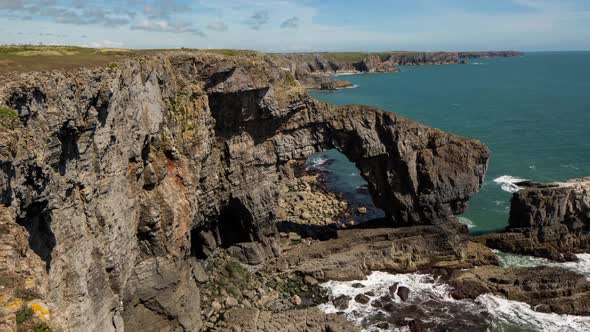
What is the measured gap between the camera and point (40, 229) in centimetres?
1723

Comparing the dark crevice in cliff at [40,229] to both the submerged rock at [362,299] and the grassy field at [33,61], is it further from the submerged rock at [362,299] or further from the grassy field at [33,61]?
the submerged rock at [362,299]

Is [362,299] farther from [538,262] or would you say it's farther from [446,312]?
[538,262]

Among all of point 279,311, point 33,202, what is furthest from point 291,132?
point 33,202

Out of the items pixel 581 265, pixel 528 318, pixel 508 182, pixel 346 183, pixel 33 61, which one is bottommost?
pixel 528 318

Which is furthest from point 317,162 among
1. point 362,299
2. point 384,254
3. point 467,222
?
point 362,299

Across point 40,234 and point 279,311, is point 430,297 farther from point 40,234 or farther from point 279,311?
point 40,234

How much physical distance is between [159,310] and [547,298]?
27786 millimetres

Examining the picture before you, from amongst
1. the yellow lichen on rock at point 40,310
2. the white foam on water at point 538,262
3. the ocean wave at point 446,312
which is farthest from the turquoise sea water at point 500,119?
the yellow lichen on rock at point 40,310

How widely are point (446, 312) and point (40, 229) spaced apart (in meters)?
27.1

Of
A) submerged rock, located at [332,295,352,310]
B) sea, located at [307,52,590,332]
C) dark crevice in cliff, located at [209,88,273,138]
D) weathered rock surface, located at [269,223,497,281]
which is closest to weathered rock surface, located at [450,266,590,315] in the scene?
sea, located at [307,52,590,332]

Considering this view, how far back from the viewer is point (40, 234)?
56.6 ft

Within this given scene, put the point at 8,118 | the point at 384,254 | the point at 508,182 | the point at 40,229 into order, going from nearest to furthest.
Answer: the point at 8,118 → the point at 40,229 → the point at 384,254 → the point at 508,182

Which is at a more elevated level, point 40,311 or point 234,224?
point 40,311

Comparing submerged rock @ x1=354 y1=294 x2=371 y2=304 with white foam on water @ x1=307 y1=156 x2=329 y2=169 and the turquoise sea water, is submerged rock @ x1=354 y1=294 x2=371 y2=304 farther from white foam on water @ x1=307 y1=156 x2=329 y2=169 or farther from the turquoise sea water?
white foam on water @ x1=307 y1=156 x2=329 y2=169
